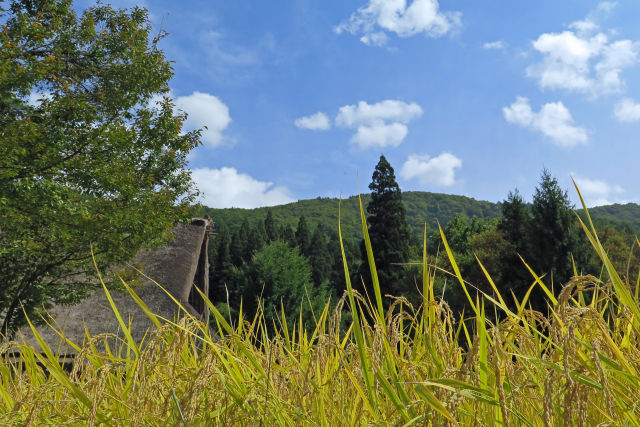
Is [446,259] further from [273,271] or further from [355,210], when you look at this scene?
[355,210]

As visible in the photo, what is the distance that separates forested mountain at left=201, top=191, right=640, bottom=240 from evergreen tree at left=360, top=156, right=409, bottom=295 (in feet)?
127

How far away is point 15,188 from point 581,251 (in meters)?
18.0

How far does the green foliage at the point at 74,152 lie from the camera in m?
7.52

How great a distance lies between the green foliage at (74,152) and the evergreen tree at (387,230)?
17701 mm

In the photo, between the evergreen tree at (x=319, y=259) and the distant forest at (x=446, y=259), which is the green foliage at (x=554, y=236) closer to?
the distant forest at (x=446, y=259)

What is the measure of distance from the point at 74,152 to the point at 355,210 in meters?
84.8

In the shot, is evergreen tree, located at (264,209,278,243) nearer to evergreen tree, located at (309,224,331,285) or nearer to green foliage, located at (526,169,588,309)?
evergreen tree, located at (309,224,331,285)

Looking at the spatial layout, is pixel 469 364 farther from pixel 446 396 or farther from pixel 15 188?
pixel 15 188

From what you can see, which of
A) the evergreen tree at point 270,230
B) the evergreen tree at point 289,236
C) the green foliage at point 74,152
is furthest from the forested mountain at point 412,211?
the green foliage at point 74,152

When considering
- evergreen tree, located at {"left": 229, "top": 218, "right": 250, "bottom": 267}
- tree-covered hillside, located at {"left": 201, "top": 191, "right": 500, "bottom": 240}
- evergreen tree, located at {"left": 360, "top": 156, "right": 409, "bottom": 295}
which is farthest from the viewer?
tree-covered hillside, located at {"left": 201, "top": 191, "right": 500, "bottom": 240}

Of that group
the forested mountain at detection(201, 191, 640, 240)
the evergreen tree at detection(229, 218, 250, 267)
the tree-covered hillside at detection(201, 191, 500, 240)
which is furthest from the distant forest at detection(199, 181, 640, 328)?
the tree-covered hillside at detection(201, 191, 500, 240)

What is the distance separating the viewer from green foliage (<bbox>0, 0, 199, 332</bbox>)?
7.52m

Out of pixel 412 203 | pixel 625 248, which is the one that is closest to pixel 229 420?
pixel 625 248

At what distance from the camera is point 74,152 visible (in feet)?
28.1
